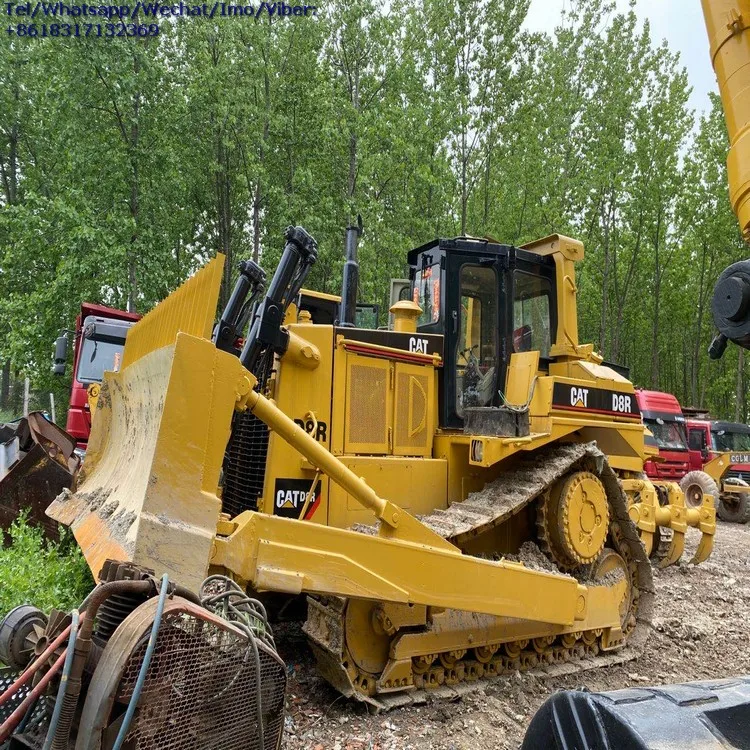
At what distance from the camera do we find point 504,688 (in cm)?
433

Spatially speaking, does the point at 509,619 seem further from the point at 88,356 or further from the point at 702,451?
the point at 702,451

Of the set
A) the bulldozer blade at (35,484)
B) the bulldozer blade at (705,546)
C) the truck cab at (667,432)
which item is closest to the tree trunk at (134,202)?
the bulldozer blade at (35,484)

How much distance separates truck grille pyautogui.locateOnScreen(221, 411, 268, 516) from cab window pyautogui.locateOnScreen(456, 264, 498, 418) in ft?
5.49

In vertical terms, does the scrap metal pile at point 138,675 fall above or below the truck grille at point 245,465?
below

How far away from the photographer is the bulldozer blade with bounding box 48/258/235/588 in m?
2.58

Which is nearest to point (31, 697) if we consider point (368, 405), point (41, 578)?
point (41, 578)

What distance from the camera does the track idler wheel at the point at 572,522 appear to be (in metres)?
4.83

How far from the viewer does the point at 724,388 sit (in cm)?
3033

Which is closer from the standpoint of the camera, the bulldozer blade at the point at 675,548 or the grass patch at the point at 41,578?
the grass patch at the point at 41,578

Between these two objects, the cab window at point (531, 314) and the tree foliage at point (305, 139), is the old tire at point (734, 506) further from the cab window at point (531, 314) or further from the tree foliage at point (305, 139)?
the cab window at point (531, 314)

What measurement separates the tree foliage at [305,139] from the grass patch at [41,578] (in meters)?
10.6

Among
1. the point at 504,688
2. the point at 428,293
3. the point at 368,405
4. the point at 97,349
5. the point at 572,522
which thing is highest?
the point at 97,349

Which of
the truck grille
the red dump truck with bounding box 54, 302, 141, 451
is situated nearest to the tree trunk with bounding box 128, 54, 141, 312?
the red dump truck with bounding box 54, 302, 141, 451
